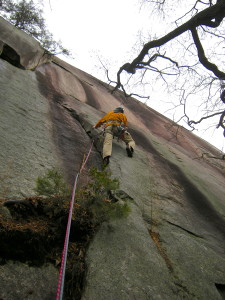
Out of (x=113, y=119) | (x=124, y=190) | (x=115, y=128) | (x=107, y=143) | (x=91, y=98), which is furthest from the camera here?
(x=91, y=98)

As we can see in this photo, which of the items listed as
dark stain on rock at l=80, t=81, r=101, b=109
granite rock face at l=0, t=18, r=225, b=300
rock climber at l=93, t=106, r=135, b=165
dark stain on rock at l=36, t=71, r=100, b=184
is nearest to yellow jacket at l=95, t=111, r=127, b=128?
rock climber at l=93, t=106, r=135, b=165

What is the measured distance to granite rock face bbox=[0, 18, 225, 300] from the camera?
220 cm

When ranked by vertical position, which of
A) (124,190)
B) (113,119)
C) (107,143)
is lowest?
(124,190)

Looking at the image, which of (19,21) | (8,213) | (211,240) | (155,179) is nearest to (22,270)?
(8,213)

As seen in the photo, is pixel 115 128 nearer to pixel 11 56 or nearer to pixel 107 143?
pixel 107 143

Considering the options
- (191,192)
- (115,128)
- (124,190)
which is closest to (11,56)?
(115,128)

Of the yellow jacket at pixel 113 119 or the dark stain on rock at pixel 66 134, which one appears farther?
the yellow jacket at pixel 113 119

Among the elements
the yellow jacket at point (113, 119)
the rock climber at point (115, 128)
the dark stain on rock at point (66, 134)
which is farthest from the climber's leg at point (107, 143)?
the dark stain on rock at point (66, 134)

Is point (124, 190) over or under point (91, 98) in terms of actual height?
under

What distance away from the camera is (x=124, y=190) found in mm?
3645

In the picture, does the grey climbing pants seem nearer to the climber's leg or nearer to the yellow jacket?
the climber's leg

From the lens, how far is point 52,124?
4809 millimetres

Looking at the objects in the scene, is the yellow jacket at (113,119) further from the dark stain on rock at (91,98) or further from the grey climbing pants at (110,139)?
the dark stain on rock at (91,98)

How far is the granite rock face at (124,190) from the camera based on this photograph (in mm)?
2201
